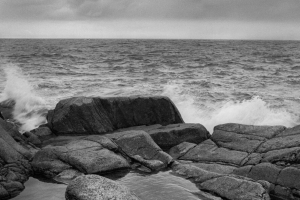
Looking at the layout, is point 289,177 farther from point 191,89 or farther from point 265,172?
point 191,89

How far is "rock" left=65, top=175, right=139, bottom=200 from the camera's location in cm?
670

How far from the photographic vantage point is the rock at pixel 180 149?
10.6 metres

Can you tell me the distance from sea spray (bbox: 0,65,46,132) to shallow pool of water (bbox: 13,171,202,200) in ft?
22.2

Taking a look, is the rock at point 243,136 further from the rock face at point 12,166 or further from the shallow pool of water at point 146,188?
the rock face at point 12,166

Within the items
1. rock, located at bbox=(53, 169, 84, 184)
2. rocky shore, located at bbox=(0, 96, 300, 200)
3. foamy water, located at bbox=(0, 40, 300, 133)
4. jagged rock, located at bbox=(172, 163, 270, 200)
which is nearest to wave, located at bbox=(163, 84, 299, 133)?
foamy water, located at bbox=(0, 40, 300, 133)

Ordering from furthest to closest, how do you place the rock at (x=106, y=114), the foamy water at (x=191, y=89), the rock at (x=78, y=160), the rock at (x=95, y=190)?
the foamy water at (x=191, y=89) < the rock at (x=106, y=114) < the rock at (x=78, y=160) < the rock at (x=95, y=190)

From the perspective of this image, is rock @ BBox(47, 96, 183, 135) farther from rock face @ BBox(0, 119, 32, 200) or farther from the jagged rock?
the jagged rock

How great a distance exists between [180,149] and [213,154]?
120 centimetres

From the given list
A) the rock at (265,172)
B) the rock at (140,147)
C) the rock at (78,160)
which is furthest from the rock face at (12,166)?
the rock at (265,172)

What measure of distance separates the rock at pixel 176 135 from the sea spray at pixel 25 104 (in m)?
6.18

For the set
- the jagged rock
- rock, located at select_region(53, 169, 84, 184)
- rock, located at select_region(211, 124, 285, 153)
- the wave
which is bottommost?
the wave

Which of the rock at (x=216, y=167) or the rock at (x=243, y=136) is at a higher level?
the rock at (x=243, y=136)

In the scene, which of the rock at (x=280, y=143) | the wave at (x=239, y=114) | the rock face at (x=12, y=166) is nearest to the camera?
the rock face at (x=12, y=166)

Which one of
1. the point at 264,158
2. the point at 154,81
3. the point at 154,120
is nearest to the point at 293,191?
the point at 264,158
